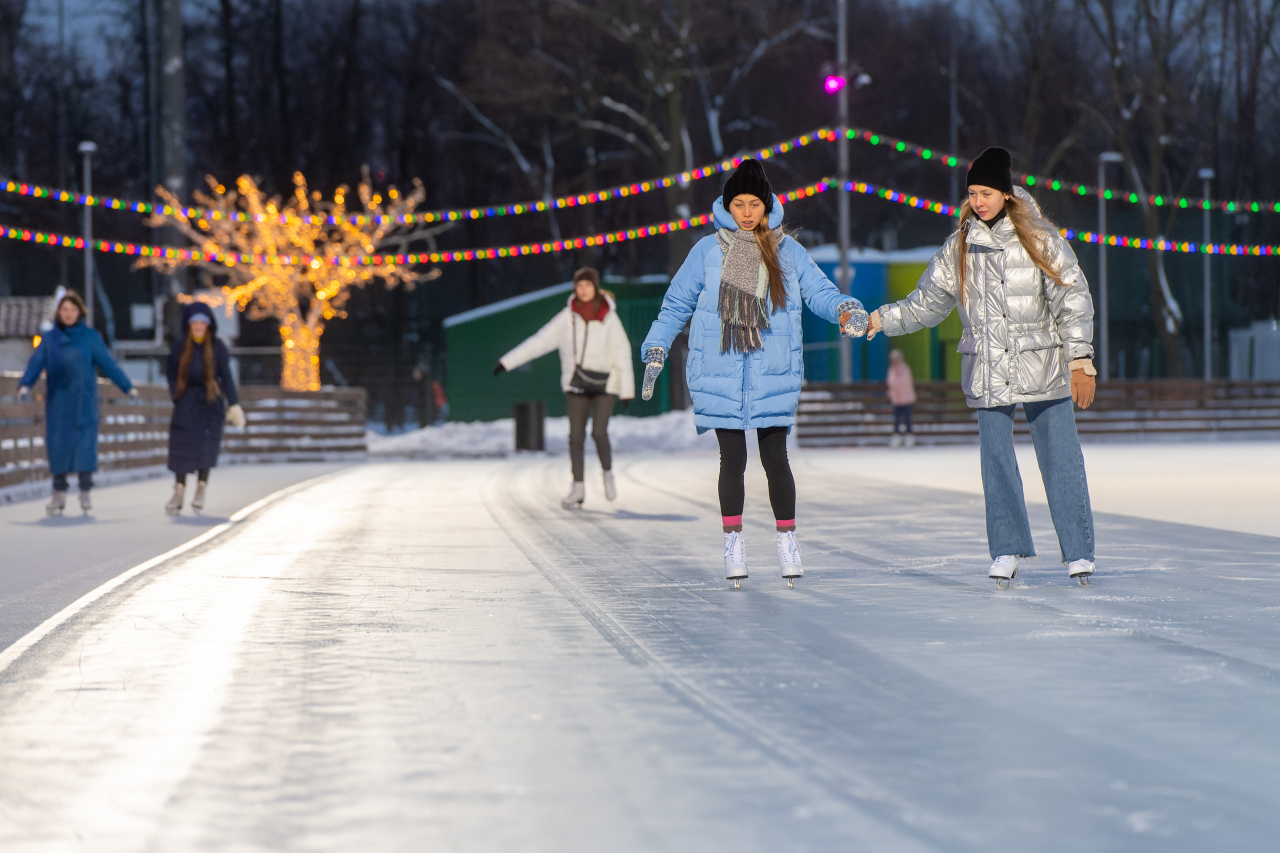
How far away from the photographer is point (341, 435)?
1009 inches

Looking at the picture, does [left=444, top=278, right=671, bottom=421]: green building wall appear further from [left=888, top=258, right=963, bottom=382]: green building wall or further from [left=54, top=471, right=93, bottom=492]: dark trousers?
[left=54, top=471, right=93, bottom=492]: dark trousers

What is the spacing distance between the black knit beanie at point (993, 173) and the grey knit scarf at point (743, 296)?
39.3 inches

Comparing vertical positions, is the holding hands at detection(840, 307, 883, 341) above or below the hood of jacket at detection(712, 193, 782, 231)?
below

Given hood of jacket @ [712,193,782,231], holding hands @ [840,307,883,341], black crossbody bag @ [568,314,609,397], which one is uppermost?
hood of jacket @ [712,193,782,231]

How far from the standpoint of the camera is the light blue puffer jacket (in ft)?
23.5

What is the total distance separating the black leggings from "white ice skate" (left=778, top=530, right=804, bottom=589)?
11cm

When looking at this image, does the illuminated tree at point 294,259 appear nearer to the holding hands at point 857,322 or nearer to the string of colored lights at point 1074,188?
the string of colored lights at point 1074,188

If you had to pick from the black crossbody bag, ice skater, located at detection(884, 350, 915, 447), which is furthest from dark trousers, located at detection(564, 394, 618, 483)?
ice skater, located at detection(884, 350, 915, 447)

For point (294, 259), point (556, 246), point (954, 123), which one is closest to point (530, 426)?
point (556, 246)

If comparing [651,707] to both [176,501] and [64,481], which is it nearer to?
[176,501]

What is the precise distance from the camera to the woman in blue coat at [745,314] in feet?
23.5

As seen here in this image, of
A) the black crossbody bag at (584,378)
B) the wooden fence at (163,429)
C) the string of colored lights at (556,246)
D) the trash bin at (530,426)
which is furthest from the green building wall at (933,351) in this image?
the black crossbody bag at (584,378)

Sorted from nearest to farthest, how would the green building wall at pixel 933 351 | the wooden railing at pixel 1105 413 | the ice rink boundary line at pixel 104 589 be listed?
the ice rink boundary line at pixel 104 589 → the wooden railing at pixel 1105 413 → the green building wall at pixel 933 351

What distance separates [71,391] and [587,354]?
4.03 meters
